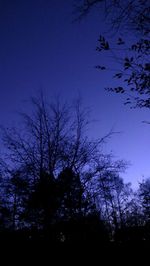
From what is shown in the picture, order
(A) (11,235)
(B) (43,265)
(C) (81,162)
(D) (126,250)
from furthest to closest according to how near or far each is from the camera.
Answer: (A) (11,235)
(D) (126,250)
(C) (81,162)
(B) (43,265)

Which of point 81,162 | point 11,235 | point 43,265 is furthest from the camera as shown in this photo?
point 11,235

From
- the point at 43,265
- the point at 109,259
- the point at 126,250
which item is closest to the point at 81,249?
the point at 109,259

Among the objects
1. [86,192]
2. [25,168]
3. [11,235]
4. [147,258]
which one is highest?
[25,168]

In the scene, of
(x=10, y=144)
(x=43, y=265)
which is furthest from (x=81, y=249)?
(x=10, y=144)

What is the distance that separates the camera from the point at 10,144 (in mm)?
12242

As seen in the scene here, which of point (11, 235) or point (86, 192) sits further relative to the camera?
point (11, 235)

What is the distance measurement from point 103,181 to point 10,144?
579 cm

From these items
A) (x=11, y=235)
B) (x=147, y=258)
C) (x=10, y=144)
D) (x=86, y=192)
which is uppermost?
(x=10, y=144)

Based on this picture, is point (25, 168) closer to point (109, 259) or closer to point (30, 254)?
point (30, 254)

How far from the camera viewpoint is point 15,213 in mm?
13383

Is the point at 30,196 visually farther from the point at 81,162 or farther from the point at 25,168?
the point at 81,162

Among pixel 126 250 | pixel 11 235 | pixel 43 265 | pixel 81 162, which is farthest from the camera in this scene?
pixel 11 235

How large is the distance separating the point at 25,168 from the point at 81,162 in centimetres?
328

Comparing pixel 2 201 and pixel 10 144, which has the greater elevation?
pixel 10 144
